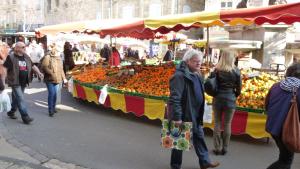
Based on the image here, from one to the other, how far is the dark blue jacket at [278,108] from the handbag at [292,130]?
0.06 m

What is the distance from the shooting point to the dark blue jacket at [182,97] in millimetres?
5000

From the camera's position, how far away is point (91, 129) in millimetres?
8188

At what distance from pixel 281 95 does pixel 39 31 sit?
1091 cm

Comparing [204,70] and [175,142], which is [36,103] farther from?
[175,142]

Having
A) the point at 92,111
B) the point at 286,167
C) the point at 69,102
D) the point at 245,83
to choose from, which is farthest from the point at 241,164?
the point at 69,102

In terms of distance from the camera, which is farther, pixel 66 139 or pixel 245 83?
pixel 245 83

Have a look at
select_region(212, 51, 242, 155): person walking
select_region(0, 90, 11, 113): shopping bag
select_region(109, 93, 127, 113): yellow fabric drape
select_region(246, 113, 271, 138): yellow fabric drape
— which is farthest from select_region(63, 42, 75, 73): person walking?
select_region(212, 51, 242, 155): person walking

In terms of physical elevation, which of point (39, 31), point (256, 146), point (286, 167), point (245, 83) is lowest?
point (256, 146)

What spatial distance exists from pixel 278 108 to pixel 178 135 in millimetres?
1302

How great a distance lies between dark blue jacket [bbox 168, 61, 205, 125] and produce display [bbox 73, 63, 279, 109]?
2646 mm

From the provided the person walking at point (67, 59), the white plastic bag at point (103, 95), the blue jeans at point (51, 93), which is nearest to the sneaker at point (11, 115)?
the blue jeans at point (51, 93)

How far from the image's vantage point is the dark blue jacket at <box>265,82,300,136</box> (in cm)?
432

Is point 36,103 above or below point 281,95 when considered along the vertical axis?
below

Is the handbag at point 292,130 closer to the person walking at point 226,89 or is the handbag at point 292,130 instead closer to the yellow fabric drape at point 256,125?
the person walking at point 226,89
